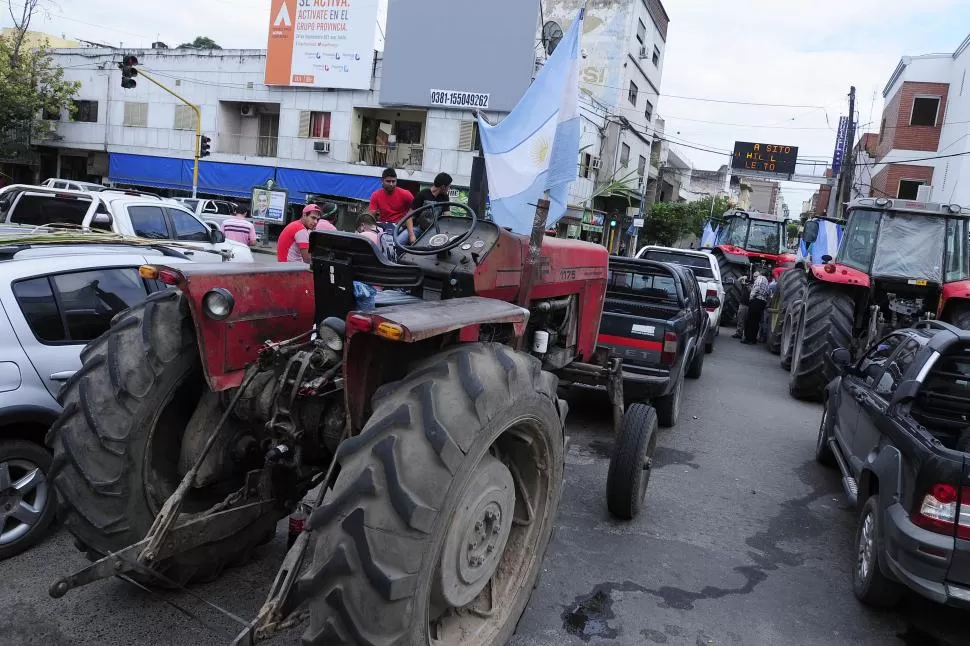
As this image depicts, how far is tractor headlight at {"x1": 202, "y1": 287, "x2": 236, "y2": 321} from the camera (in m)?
3.00

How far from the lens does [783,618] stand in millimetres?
4039

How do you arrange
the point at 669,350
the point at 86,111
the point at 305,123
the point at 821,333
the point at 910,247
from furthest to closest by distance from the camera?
the point at 86,111, the point at 305,123, the point at 910,247, the point at 821,333, the point at 669,350

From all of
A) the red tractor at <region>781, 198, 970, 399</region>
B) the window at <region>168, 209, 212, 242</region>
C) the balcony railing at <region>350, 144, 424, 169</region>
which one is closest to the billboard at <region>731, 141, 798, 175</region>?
the balcony railing at <region>350, 144, 424, 169</region>

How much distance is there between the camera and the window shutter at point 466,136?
26.8m

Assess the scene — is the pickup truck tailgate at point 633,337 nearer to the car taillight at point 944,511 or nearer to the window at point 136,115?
the car taillight at point 944,511

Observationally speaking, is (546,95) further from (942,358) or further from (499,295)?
(942,358)

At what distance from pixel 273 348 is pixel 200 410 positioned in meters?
0.51

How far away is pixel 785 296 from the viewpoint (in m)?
13.0

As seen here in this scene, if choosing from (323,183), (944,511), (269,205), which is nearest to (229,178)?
(269,205)

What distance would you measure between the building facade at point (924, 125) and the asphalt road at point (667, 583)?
→ 24326 millimetres

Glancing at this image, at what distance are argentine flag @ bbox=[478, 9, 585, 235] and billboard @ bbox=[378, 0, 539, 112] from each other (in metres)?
20.8

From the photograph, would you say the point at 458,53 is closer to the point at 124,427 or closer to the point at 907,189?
the point at 907,189

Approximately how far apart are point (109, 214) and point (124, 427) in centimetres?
727

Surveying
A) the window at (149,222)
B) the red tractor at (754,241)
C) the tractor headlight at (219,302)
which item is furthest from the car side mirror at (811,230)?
the tractor headlight at (219,302)
